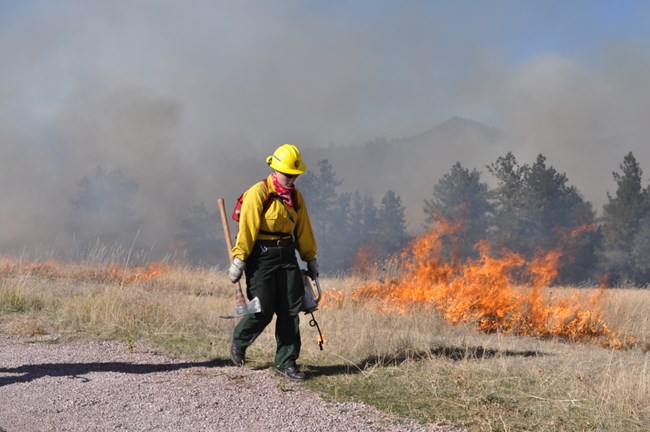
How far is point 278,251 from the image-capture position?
6.56 meters

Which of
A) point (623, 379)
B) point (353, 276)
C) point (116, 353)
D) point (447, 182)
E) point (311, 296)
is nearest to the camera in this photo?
point (623, 379)

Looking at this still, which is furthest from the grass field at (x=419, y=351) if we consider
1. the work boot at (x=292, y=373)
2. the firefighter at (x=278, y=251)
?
the firefighter at (x=278, y=251)

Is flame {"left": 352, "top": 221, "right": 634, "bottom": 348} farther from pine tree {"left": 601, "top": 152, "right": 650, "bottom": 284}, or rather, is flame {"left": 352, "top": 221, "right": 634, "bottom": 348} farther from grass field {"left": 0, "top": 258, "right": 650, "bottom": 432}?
pine tree {"left": 601, "top": 152, "right": 650, "bottom": 284}

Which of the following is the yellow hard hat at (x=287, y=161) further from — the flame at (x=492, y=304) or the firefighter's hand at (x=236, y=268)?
the flame at (x=492, y=304)

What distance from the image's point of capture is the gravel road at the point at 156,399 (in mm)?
5141

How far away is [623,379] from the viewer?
5875 millimetres

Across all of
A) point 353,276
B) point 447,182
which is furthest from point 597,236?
point 353,276

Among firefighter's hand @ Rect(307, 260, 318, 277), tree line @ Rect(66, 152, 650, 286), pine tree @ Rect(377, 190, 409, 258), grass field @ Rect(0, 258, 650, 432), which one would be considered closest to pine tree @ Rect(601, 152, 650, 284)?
tree line @ Rect(66, 152, 650, 286)

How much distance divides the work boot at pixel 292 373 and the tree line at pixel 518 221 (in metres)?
24.1

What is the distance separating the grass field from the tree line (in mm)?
20241

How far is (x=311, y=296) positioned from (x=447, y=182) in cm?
3252

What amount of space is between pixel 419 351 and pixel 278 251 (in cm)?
206

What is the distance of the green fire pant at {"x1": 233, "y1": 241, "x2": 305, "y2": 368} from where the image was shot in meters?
6.54

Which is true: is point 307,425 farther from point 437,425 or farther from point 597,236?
point 597,236
